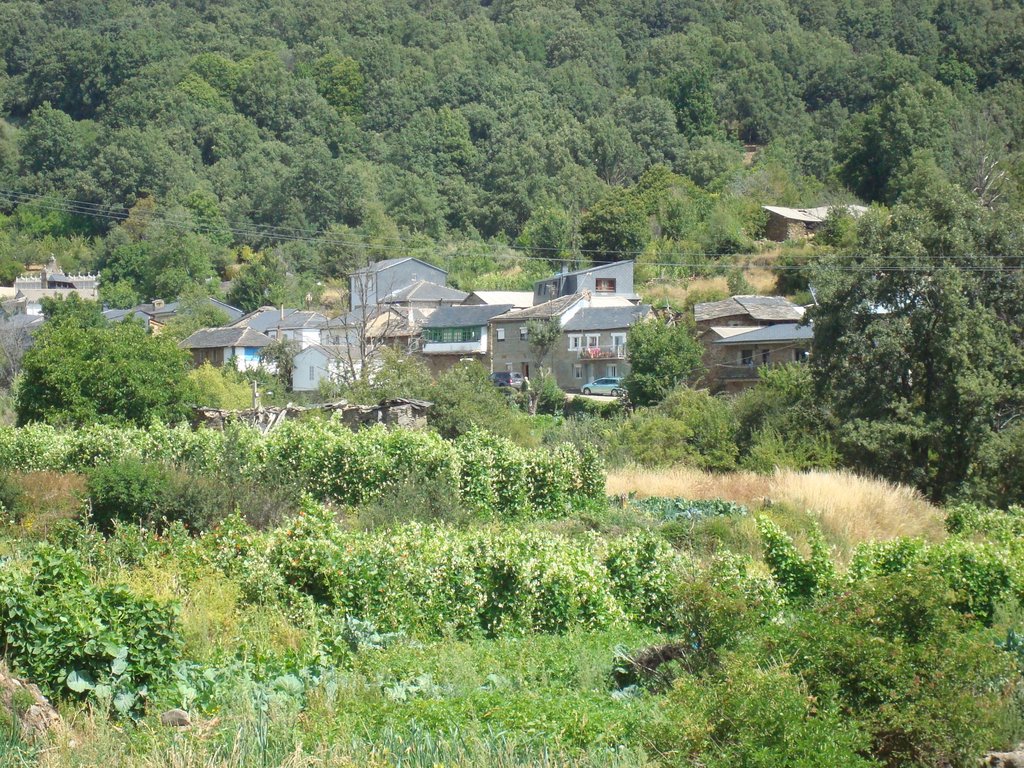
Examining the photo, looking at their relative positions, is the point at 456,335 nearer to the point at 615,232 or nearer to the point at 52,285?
the point at 615,232

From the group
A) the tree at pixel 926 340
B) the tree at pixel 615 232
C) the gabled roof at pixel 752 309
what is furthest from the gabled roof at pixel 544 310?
the tree at pixel 926 340

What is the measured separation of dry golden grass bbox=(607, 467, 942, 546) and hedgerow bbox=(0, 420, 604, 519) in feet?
11.6

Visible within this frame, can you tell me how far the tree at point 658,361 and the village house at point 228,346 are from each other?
20674mm

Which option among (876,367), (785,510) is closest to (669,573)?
(785,510)

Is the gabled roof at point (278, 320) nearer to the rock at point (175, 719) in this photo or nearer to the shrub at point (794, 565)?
the shrub at point (794, 565)

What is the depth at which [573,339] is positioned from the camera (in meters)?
57.9

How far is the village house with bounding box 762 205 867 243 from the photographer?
7181cm

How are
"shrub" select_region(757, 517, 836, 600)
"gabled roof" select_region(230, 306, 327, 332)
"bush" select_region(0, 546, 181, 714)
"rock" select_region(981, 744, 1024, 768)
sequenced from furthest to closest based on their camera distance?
1. "gabled roof" select_region(230, 306, 327, 332)
2. "shrub" select_region(757, 517, 836, 600)
3. "bush" select_region(0, 546, 181, 714)
4. "rock" select_region(981, 744, 1024, 768)

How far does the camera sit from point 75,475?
62.7 ft

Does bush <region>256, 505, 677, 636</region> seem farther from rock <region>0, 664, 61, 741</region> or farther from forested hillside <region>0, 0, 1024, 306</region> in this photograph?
forested hillside <region>0, 0, 1024, 306</region>

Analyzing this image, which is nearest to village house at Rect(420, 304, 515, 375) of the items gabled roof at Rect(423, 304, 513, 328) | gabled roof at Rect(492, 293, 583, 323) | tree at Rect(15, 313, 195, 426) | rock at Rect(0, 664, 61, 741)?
gabled roof at Rect(423, 304, 513, 328)

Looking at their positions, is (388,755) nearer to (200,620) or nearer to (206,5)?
(200,620)

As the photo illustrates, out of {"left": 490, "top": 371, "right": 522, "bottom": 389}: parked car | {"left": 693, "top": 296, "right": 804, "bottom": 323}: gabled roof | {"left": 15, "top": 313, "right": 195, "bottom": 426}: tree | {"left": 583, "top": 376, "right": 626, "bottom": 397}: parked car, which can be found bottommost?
{"left": 583, "top": 376, "right": 626, "bottom": 397}: parked car

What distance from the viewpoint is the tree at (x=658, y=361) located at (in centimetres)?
4616
